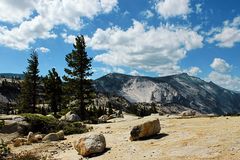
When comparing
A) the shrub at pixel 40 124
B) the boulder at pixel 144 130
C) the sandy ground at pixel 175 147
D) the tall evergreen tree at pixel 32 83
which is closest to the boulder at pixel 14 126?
the shrub at pixel 40 124

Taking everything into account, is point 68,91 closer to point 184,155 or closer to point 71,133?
point 71,133

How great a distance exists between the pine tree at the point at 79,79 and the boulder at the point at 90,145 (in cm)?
3497

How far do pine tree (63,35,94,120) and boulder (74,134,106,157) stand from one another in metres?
35.0

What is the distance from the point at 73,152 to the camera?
2245 centimetres

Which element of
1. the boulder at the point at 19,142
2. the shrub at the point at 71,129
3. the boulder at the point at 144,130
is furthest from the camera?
the shrub at the point at 71,129

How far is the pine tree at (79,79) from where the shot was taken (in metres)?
56.7

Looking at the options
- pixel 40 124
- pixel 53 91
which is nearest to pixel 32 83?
pixel 53 91

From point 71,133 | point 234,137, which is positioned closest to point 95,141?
point 234,137

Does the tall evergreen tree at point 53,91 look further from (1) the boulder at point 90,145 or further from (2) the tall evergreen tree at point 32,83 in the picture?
(1) the boulder at point 90,145

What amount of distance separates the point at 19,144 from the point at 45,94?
155 ft

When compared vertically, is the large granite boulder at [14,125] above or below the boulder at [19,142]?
above

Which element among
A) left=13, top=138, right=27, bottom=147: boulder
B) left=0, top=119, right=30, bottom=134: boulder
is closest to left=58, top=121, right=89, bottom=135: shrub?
left=0, top=119, right=30, bottom=134: boulder

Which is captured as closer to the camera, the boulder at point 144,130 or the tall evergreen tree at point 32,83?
the boulder at point 144,130

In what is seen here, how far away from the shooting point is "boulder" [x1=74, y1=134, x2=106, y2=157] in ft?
68.1
